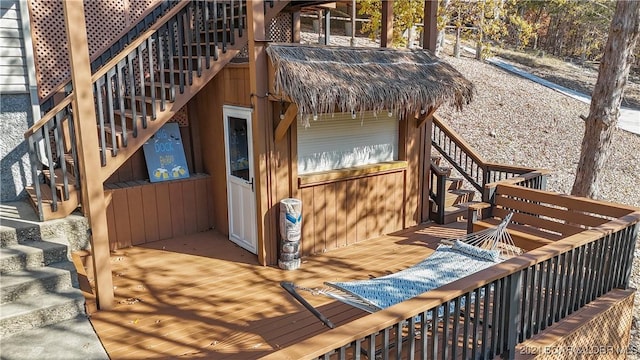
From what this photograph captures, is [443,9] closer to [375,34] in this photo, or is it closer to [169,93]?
[375,34]

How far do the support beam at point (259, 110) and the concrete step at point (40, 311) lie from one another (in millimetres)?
1990

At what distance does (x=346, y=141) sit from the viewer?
6.00 meters

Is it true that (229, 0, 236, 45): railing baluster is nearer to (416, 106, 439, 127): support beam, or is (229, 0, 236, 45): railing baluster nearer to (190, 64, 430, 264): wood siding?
(190, 64, 430, 264): wood siding

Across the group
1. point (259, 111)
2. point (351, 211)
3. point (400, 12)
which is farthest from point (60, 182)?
point (400, 12)

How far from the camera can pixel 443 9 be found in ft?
33.3

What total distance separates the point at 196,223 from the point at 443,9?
292 inches

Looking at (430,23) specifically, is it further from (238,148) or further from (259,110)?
(238,148)

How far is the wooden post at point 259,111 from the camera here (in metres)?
4.75

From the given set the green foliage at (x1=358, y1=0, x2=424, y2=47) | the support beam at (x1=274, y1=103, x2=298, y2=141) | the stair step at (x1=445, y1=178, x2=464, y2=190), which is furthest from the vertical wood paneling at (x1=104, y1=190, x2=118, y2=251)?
the green foliage at (x1=358, y1=0, x2=424, y2=47)

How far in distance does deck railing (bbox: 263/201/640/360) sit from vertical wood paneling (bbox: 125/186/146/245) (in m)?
3.64

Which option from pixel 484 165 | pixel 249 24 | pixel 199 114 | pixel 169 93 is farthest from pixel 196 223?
pixel 484 165

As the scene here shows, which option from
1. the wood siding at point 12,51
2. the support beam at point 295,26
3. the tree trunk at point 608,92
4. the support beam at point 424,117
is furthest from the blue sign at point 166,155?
the tree trunk at point 608,92

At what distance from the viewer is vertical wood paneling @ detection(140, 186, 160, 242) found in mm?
5918

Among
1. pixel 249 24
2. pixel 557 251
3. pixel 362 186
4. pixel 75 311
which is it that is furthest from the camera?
pixel 362 186
